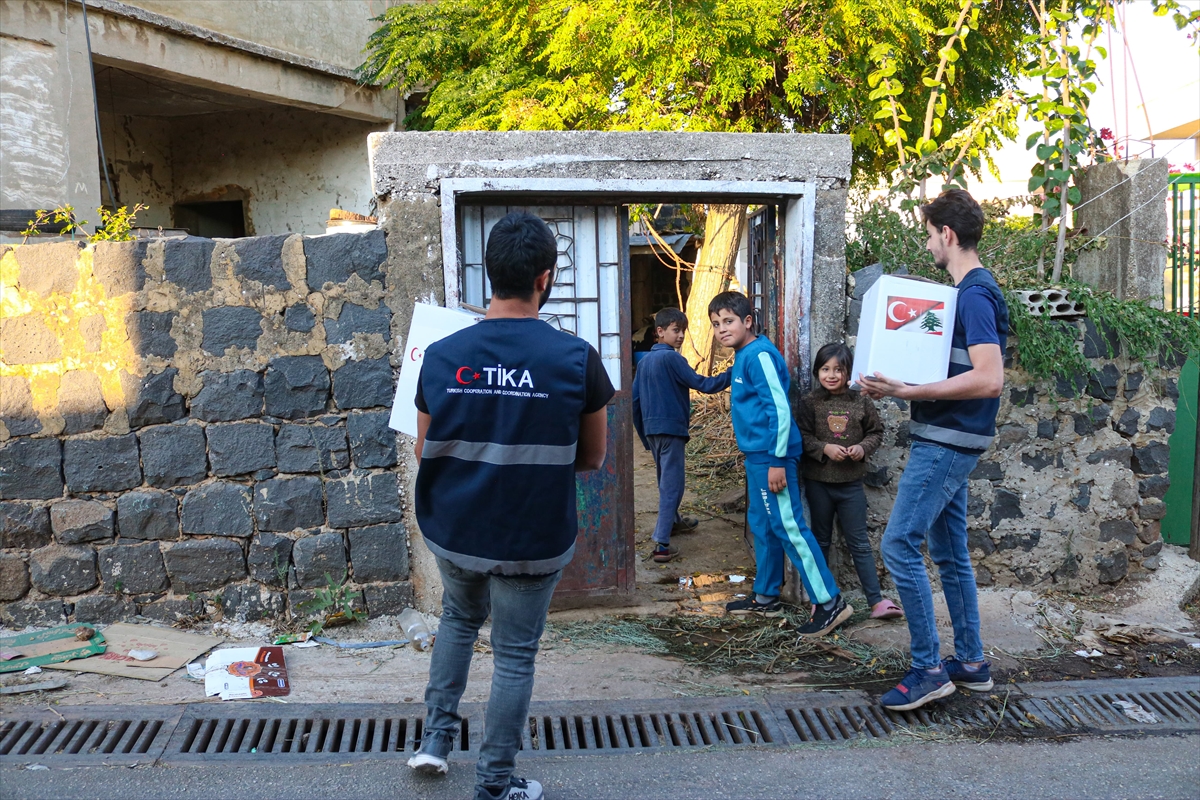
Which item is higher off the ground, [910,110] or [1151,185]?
[910,110]

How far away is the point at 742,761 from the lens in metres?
3.18

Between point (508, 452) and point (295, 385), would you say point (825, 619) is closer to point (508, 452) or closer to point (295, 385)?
point (508, 452)

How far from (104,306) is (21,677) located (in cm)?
167

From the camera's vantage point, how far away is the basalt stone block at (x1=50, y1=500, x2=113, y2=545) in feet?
13.7

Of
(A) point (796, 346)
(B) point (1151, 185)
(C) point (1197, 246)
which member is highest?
(B) point (1151, 185)

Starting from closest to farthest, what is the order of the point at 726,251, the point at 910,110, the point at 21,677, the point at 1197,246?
the point at 21,677
the point at 1197,246
the point at 910,110
the point at 726,251

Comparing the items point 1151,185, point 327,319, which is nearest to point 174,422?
point 327,319

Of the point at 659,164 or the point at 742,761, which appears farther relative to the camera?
the point at 659,164

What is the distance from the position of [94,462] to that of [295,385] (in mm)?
995

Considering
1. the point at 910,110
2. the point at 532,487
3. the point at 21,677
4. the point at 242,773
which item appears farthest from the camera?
the point at 910,110

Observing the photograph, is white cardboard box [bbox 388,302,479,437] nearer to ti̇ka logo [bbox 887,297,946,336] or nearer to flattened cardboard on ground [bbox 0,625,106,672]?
ti̇ka logo [bbox 887,297,946,336]

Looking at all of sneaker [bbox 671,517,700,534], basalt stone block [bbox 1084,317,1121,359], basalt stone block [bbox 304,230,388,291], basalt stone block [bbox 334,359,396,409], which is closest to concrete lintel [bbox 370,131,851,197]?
basalt stone block [bbox 304,230,388,291]

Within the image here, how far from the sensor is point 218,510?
4238 millimetres

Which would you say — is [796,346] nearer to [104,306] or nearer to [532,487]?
[532,487]
